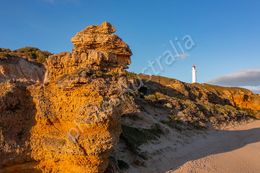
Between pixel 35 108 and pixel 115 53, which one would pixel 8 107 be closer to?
pixel 35 108

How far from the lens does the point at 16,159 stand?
30.9 feet

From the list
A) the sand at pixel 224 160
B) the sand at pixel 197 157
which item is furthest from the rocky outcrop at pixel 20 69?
the sand at pixel 224 160

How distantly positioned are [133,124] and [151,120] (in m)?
2.26

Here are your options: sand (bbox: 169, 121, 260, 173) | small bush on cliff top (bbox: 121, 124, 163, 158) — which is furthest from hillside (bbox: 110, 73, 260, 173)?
sand (bbox: 169, 121, 260, 173)

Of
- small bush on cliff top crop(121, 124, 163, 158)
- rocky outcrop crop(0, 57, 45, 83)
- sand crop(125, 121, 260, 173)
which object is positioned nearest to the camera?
sand crop(125, 121, 260, 173)

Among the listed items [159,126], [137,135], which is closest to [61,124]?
[137,135]

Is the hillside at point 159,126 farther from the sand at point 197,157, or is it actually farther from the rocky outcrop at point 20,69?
the rocky outcrop at point 20,69

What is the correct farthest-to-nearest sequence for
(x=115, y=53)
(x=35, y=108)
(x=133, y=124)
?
(x=115, y=53) < (x=133, y=124) < (x=35, y=108)

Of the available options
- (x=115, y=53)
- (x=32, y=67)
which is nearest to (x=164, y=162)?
(x=115, y=53)

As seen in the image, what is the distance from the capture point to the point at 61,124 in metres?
10.0

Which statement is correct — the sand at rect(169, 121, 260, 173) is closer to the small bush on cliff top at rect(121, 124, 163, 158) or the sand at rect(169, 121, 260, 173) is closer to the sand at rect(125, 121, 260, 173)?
the sand at rect(125, 121, 260, 173)

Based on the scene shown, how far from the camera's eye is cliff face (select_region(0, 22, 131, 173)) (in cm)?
938

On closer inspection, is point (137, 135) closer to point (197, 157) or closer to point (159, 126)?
point (197, 157)

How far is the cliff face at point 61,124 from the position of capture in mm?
9375
